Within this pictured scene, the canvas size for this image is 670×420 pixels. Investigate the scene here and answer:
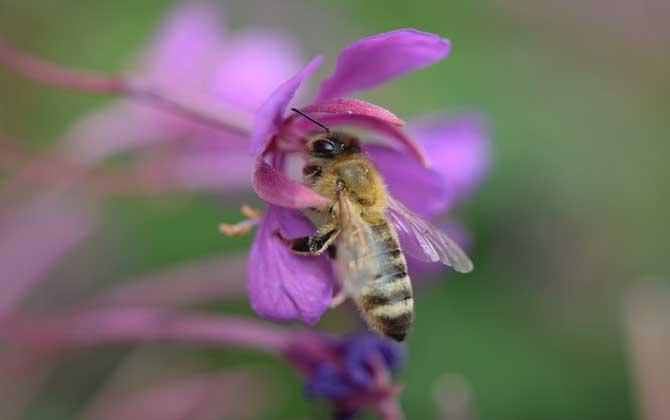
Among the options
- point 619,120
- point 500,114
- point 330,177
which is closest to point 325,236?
point 330,177

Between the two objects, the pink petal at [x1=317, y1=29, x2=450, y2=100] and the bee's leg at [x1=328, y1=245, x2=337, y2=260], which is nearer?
the pink petal at [x1=317, y1=29, x2=450, y2=100]

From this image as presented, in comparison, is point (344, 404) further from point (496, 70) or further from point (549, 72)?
point (549, 72)

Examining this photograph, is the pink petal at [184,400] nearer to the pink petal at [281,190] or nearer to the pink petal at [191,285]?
the pink petal at [191,285]

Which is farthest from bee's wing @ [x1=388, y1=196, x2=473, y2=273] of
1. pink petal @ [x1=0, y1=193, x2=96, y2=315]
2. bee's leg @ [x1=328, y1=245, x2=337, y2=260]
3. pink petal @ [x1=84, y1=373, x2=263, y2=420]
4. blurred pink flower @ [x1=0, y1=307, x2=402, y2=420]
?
pink petal @ [x1=0, y1=193, x2=96, y2=315]

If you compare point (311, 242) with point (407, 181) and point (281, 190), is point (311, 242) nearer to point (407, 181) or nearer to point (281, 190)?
Answer: point (281, 190)

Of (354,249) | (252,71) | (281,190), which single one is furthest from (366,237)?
(252,71)

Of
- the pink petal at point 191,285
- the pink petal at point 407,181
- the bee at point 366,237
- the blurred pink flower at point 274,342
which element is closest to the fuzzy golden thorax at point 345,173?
the bee at point 366,237

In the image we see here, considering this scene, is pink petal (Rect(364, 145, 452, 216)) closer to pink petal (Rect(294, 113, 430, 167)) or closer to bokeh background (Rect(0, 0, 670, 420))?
pink petal (Rect(294, 113, 430, 167))
